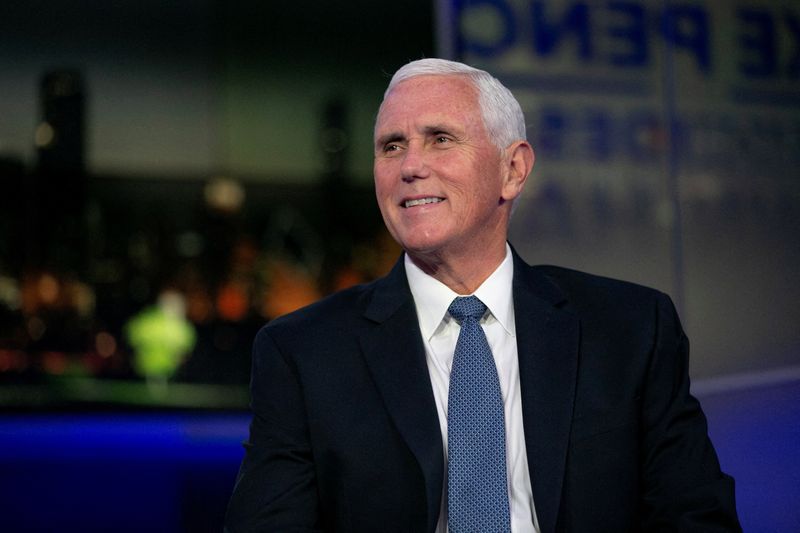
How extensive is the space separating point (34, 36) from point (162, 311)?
2281 mm

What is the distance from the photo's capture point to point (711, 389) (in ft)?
10.2

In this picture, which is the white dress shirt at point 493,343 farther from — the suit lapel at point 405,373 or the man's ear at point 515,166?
the man's ear at point 515,166

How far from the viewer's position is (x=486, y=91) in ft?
5.66

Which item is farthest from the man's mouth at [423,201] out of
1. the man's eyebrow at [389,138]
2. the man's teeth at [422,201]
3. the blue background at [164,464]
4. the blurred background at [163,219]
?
the blurred background at [163,219]

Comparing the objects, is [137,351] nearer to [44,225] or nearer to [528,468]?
[44,225]

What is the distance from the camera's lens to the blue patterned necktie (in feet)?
5.04

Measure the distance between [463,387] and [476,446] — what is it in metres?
0.10

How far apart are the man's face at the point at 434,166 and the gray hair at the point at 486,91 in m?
0.01

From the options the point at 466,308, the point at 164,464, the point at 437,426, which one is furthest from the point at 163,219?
the point at 437,426

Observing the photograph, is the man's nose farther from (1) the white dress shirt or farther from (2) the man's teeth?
(1) the white dress shirt

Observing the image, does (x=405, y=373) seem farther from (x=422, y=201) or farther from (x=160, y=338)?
(x=160, y=338)

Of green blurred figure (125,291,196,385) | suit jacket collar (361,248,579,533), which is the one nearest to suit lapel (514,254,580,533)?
suit jacket collar (361,248,579,533)

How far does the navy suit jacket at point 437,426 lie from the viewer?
1550 mm

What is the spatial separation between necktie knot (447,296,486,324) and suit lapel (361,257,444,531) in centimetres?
7
